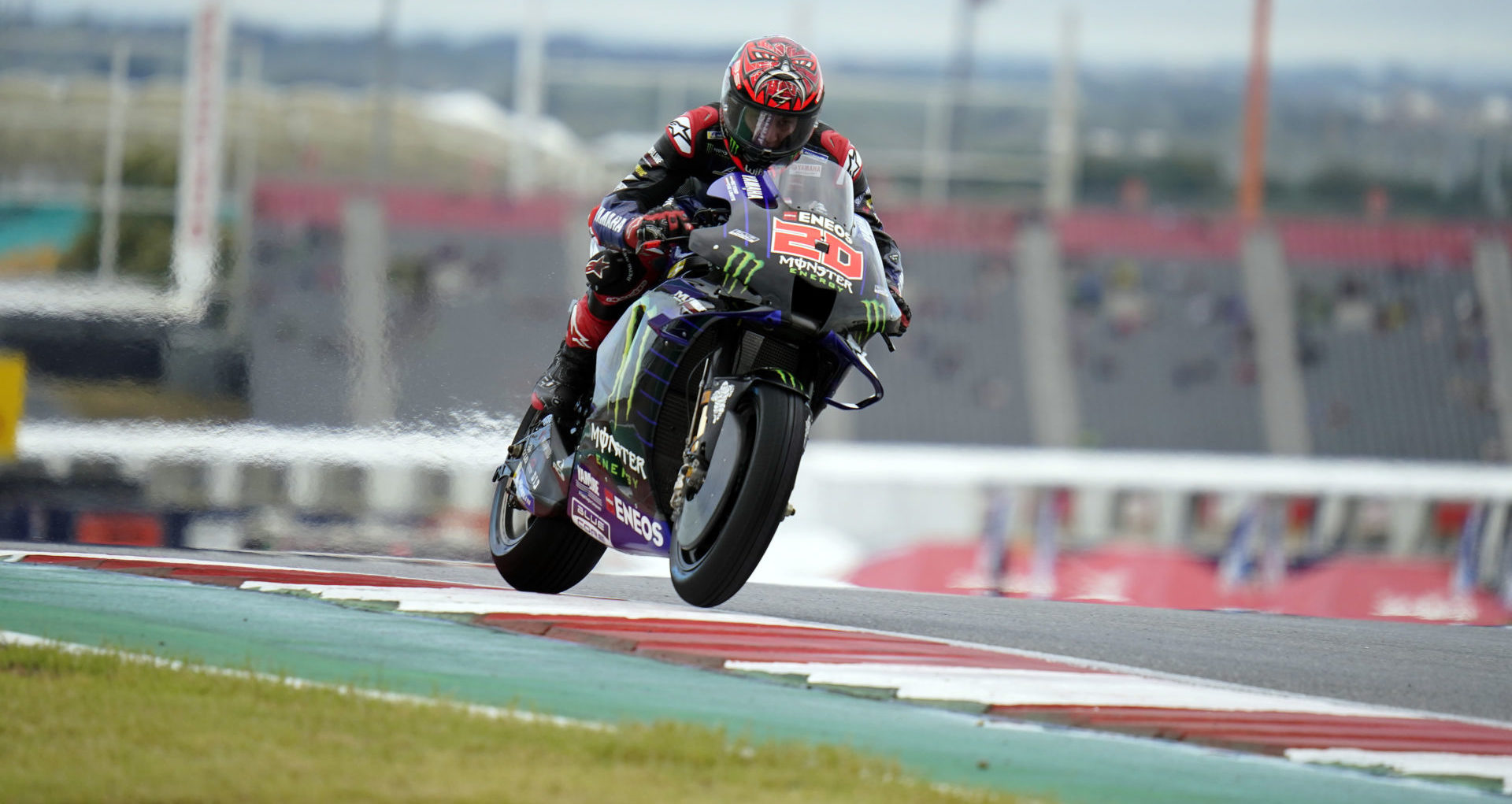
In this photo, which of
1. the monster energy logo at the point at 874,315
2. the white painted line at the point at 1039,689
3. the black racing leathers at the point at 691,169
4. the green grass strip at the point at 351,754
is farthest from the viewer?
the black racing leathers at the point at 691,169

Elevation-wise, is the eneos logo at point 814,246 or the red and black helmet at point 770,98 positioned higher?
the red and black helmet at point 770,98

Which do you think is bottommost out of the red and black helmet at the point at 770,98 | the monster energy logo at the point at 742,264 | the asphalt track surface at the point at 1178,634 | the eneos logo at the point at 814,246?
the asphalt track surface at the point at 1178,634

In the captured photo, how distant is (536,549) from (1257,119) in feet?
114

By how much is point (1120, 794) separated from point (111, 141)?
28.4 meters

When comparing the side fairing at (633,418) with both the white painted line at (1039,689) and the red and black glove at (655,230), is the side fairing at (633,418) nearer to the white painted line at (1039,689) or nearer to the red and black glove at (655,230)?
the red and black glove at (655,230)

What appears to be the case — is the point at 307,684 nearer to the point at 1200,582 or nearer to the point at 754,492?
the point at 754,492

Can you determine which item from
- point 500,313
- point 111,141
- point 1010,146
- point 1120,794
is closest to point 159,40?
point 111,141

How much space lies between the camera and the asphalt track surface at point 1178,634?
534 centimetres

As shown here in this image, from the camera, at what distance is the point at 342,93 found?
118 ft

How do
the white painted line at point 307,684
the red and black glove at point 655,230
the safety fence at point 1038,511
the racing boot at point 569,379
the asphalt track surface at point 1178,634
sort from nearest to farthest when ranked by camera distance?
the white painted line at point 307,684, the red and black glove at point 655,230, the asphalt track surface at point 1178,634, the racing boot at point 569,379, the safety fence at point 1038,511

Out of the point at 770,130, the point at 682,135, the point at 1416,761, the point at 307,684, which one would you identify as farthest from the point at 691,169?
the point at 1416,761

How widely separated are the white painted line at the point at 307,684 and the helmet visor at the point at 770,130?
2123 mm

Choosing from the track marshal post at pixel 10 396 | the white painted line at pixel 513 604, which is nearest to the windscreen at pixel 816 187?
the white painted line at pixel 513 604

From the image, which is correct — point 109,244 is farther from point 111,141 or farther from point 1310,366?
point 1310,366
